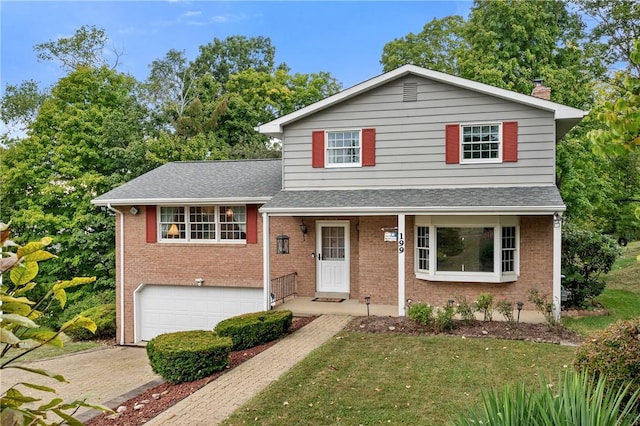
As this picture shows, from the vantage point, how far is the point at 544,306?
38.6ft

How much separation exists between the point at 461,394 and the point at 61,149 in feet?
72.5

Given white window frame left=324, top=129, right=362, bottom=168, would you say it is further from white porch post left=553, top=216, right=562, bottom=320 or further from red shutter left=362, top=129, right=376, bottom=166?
white porch post left=553, top=216, right=562, bottom=320

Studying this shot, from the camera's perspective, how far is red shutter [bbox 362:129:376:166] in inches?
547

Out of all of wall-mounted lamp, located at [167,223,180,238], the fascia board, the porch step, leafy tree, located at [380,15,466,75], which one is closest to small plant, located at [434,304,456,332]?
the porch step

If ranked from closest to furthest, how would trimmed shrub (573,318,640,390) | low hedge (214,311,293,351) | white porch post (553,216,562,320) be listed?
trimmed shrub (573,318,640,390) → low hedge (214,311,293,351) → white porch post (553,216,562,320)

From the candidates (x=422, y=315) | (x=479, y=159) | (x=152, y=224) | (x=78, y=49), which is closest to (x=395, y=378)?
(x=422, y=315)

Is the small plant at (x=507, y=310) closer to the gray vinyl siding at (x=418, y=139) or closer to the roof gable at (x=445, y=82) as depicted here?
the gray vinyl siding at (x=418, y=139)

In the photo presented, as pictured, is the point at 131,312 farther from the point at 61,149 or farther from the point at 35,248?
the point at 35,248

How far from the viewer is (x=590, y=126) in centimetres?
2114

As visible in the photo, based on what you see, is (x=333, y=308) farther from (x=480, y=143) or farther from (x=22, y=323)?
(x=22, y=323)

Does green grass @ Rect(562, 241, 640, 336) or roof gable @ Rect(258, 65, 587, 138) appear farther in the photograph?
roof gable @ Rect(258, 65, 587, 138)

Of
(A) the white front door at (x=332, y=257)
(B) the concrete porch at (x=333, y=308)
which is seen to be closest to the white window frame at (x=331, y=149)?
(A) the white front door at (x=332, y=257)

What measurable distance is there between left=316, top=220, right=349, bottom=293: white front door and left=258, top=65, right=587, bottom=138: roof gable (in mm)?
3329

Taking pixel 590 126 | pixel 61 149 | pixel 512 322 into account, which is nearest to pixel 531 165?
pixel 512 322
